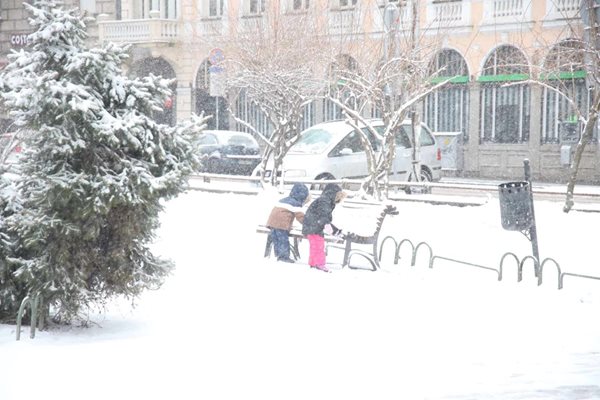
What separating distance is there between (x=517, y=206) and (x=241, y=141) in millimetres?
17871

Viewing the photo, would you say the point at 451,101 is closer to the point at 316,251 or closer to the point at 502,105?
the point at 502,105

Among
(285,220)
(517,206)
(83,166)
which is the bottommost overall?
(285,220)

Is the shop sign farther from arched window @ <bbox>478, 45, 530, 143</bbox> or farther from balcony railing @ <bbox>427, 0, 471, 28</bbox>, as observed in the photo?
arched window @ <bbox>478, 45, 530, 143</bbox>

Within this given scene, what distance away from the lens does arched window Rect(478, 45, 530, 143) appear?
3098cm

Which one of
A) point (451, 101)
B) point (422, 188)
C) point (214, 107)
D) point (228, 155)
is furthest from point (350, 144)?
point (214, 107)

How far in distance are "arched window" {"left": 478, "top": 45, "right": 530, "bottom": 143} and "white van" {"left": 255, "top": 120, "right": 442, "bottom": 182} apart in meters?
9.32

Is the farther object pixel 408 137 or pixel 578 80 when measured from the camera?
pixel 578 80

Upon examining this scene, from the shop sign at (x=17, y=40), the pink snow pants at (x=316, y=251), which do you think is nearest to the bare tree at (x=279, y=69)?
the pink snow pants at (x=316, y=251)

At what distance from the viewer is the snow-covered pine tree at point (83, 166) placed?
7828 mm

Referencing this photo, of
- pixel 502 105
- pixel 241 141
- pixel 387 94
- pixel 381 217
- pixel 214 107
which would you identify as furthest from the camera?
pixel 214 107

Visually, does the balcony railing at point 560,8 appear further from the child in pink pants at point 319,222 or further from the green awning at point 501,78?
the child in pink pants at point 319,222

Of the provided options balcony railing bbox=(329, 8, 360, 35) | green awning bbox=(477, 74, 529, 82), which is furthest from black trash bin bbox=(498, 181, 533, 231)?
green awning bbox=(477, 74, 529, 82)

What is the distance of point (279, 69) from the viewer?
22.0 meters

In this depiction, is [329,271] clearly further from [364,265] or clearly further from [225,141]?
[225,141]
